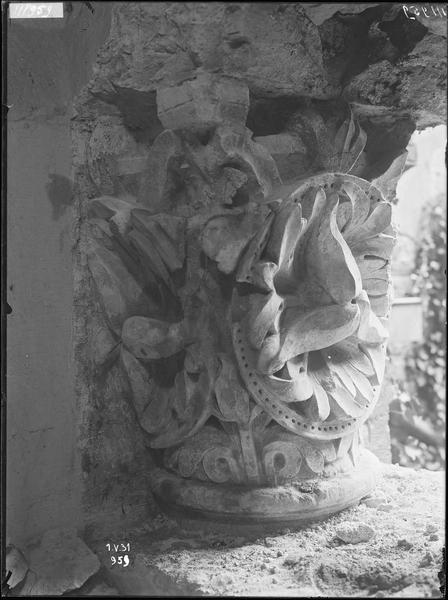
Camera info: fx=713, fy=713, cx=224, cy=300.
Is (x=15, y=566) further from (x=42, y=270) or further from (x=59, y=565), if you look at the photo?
(x=42, y=270)

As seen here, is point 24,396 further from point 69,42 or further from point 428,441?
point 428,441

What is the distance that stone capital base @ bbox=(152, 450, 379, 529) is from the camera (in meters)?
1.26

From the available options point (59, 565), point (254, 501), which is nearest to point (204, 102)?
point (254, 501)

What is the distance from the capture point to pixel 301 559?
1169mm

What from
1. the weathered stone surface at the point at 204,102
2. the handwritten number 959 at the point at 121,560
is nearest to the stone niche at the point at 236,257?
the weathered stone surface at the point at 204,102

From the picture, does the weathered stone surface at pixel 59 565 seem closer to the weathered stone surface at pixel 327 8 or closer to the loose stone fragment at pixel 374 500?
the loose stone fragment at pixel 374 500

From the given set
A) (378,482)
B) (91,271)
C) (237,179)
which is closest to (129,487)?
(91,271)

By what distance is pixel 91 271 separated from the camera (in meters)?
1.34

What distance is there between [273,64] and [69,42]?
0.41 metres

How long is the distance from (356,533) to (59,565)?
51 cm

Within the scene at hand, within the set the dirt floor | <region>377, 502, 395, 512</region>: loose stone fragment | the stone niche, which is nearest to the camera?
the dirt floor

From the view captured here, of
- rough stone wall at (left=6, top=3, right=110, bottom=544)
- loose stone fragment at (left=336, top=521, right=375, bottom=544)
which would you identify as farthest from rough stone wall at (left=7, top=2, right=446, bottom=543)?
loose stone fragment at (left=336, top=521, right=375, bottom=544)

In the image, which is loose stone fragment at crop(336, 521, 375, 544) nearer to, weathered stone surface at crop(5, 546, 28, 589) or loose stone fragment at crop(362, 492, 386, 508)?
loose stone fragment at crop(362, 492, 386, 508)

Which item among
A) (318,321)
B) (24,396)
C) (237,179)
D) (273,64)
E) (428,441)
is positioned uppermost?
(273,64)
